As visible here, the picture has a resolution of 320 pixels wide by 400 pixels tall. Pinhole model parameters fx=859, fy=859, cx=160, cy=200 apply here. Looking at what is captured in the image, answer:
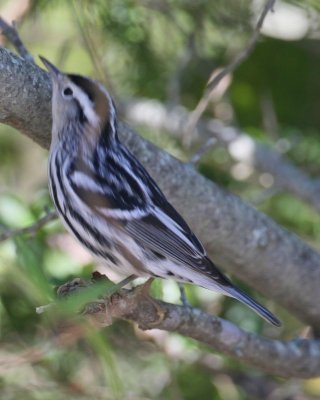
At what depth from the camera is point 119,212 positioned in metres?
2.15

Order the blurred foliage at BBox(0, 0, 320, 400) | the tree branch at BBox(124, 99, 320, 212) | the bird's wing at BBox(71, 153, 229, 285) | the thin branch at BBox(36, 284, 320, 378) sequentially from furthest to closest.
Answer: the tree branch at BBox(124, 99, 320, 212) → the blurred foliage at BBox(0, 0, 320, 400) → the bird's wing at BBox(71, 153, 229, 285) → the thin branch at BBox(36, 284, 320, 378)

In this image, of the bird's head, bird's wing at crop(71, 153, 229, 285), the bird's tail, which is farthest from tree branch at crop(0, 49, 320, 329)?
the bird's tail

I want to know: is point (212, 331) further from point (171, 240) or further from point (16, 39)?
point (16, 39)

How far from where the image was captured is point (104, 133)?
2271 mm

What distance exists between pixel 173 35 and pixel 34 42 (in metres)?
0.70

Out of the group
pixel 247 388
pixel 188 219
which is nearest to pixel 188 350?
pixel 247 388

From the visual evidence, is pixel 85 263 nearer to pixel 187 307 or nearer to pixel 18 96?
pixel 187 307

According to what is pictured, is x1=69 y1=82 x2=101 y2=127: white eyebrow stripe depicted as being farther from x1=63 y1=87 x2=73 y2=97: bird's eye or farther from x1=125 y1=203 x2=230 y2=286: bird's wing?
x1=125 y1=203 x2=230 y2=286: bird's wing

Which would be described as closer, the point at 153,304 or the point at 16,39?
the point at 153,304

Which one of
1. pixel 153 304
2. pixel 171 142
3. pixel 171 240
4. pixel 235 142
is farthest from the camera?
pixel 171 142

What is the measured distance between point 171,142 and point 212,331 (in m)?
1.19

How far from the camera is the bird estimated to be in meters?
2.14

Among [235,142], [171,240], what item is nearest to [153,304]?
[171,240]

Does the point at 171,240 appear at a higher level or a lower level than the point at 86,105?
lower
